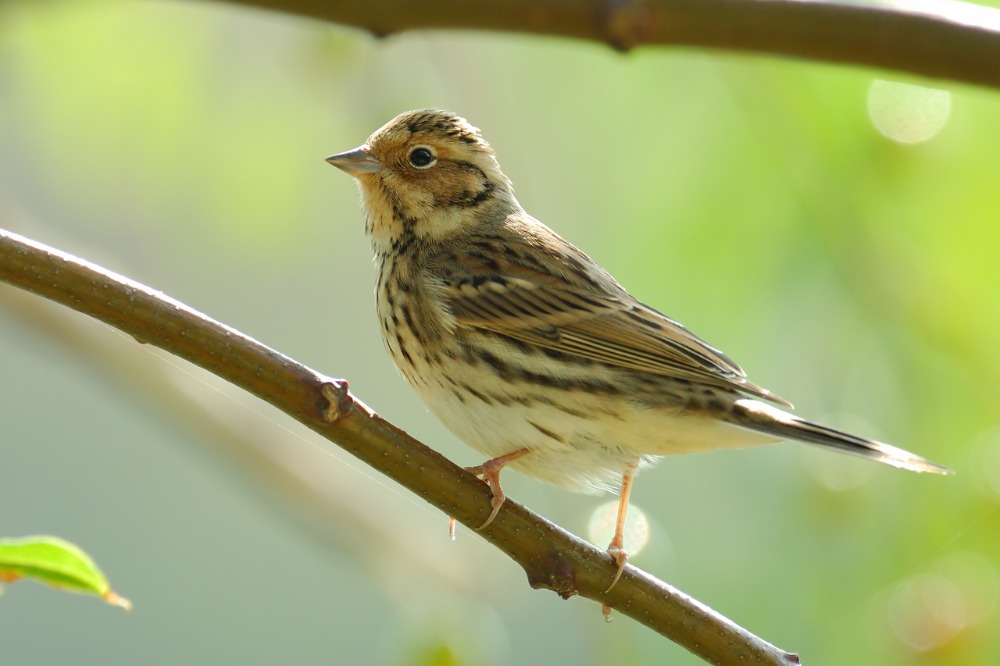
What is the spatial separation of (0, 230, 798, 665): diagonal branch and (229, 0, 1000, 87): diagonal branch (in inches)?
40.6

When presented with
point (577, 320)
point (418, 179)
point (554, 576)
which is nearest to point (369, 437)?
point (554, 576)

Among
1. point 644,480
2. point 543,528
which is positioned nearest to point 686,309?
point 543,528

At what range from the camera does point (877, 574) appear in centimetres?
355

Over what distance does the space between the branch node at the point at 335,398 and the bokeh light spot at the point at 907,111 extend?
83.5 inches

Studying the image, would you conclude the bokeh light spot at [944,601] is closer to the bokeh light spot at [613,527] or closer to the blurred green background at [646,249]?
the blurred green background at [646,249]

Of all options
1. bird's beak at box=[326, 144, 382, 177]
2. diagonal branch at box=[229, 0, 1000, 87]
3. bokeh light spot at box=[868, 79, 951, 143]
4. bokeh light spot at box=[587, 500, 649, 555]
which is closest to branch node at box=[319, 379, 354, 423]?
diagonal branch at box=[229, 0, 1000, 87]

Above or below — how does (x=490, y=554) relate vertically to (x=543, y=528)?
above

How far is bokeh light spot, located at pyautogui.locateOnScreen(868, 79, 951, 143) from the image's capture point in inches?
148

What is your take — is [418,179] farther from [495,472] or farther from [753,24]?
[753,24]

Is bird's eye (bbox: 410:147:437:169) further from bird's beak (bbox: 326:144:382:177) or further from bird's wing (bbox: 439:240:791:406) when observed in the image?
bird's wing (bbox: 439:240:791:406)

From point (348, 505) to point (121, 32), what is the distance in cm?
201

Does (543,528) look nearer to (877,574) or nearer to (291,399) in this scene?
(291,399)

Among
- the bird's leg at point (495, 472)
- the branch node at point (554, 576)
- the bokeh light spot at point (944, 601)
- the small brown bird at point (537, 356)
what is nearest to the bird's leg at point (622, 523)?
the small brown bird at point (537, 356)

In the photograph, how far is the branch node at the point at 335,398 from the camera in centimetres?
243
